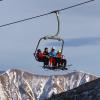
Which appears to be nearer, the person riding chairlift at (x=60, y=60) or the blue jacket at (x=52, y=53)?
the person riding chairlift at (x=60, y=60)

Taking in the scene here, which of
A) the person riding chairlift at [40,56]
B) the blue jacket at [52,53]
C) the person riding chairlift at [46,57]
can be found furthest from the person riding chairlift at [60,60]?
the person riding chairlift at [40,56]

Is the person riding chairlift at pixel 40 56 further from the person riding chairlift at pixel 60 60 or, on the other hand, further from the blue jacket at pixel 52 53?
the person riding chairlift at pixel 60 60

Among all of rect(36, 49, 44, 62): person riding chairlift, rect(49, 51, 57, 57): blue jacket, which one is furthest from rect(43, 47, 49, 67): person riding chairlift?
rect(49, 51, 57, 57): blue jacket

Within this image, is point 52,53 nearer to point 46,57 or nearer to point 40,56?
point 46,57

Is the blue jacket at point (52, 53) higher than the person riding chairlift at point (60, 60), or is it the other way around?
the blue jacket at point (52, 53)

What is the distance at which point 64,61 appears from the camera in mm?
44625

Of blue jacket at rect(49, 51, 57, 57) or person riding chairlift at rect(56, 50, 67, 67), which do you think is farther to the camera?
blue jacket at rect(49, 51, 57, 57)

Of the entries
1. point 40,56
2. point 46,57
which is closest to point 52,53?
point 46,57

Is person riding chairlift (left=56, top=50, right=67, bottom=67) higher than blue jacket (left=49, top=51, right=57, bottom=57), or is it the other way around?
blue jacket (left=49, top=51, right=57, bottom=57)

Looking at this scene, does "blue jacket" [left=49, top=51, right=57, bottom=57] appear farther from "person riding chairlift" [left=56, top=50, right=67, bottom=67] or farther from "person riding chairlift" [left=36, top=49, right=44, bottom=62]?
"person riding chairlift" [left=36, top=49, right=44, bottom=62]

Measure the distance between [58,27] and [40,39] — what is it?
3929 millimetres

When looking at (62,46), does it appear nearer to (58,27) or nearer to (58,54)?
(58,54)

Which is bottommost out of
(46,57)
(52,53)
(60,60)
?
(60,60)

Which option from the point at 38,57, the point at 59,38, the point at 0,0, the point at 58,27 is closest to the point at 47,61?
the point at 38,57
